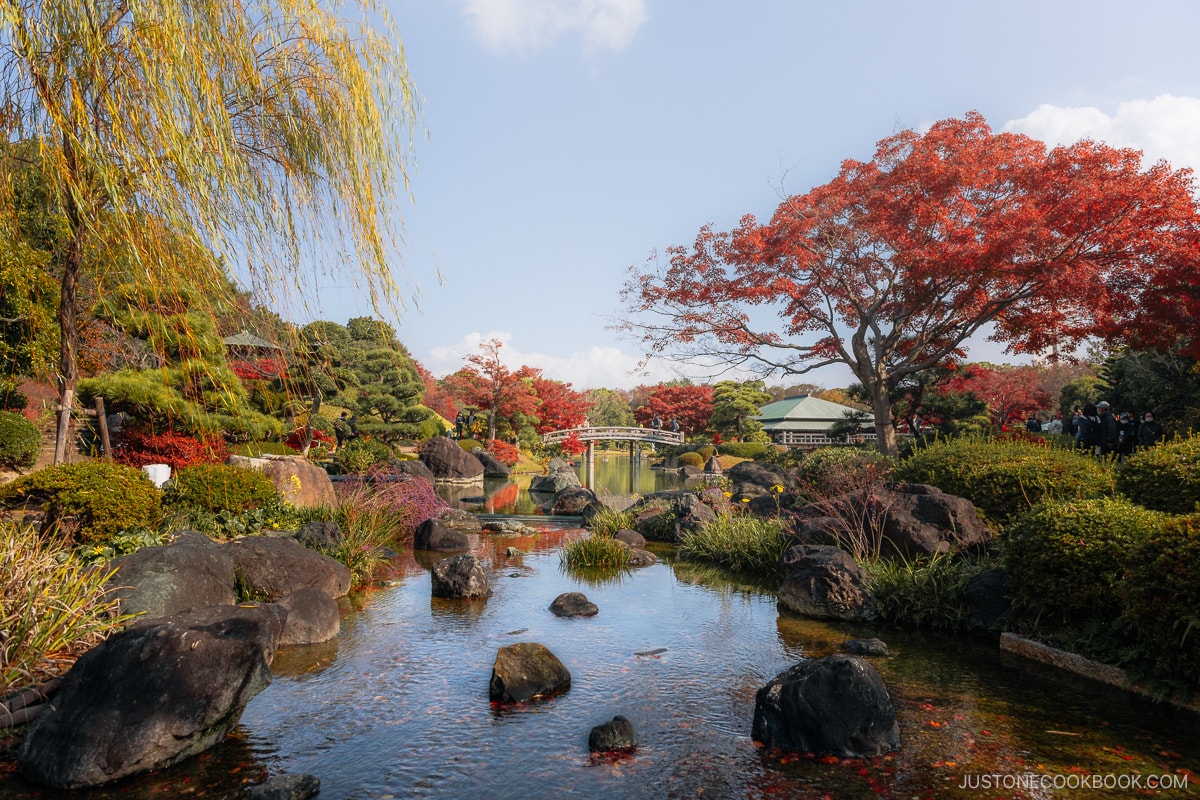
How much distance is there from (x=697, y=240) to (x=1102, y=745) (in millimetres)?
15443

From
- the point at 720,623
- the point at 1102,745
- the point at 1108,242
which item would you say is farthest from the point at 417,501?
the point at 1108,242

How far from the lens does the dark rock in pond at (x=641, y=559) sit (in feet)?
35.1

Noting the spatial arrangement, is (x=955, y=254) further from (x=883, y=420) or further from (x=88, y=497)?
(x=88, y=497)

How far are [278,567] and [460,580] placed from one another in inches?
81.1

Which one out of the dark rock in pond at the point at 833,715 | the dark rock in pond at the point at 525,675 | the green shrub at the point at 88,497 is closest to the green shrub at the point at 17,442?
the green shrub at the point at 88,497

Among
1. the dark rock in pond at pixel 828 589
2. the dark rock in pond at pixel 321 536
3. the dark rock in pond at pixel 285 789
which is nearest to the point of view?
the dark rock in pond at pixel 285 789

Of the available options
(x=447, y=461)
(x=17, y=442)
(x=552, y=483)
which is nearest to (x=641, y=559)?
(x=552, y=483)

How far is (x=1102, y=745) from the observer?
4348 mm

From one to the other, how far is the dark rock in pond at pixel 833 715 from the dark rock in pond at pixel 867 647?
6.14 feet

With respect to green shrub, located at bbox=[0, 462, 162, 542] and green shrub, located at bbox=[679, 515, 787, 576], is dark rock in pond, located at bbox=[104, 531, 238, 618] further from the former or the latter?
green shrub, located at bbox=[679, 515, 787, 576]

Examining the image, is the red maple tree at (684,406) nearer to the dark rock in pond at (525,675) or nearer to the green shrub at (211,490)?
the green shrub at (211,490)

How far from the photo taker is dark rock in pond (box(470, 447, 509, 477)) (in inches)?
1162

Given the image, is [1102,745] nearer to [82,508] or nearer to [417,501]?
[82,508]

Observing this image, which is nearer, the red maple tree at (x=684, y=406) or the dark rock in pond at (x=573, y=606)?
the dark rock in pond at (x=573, y=606)
